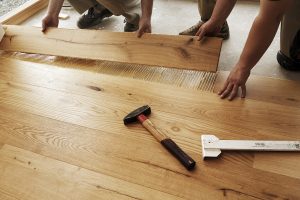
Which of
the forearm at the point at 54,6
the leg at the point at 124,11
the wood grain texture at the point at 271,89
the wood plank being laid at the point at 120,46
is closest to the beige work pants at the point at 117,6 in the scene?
the leg at the point at 124,11

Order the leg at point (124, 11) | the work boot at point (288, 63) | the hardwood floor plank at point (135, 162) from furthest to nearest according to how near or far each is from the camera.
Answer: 1. the leg at point (124, 11)
2. the work boot at point (288, 63)
3. the hardwood floor plank at point (135, 162)

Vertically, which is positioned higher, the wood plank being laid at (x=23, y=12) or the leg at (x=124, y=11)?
the leg at (x=124, y=11)

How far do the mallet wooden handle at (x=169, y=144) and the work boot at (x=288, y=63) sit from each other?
773 mm

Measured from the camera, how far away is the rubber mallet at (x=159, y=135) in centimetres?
93

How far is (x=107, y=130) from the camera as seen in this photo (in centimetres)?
110

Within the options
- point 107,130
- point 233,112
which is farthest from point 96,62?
point 233,112

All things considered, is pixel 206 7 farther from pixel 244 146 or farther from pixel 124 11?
pixel 244 146

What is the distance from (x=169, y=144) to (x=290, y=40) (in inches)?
32.2

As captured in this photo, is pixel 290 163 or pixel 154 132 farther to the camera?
pixel 154 132

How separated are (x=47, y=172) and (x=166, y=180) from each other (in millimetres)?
414

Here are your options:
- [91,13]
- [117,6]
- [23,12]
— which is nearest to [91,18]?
[91,13]

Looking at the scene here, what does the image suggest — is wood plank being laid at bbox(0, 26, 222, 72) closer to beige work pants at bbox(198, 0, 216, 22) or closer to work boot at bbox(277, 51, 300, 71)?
work boot at bbox(277, 51, 300, 71)

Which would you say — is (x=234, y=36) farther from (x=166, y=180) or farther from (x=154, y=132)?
(x=166, y=180)

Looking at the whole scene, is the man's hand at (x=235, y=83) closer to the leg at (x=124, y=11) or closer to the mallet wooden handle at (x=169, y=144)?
the mallet wooden handle at (x=169, y=144)
